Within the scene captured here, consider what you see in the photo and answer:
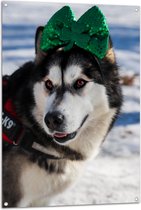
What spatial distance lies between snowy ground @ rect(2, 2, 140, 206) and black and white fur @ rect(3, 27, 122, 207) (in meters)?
0.11

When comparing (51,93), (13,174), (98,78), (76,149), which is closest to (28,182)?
(13,174)

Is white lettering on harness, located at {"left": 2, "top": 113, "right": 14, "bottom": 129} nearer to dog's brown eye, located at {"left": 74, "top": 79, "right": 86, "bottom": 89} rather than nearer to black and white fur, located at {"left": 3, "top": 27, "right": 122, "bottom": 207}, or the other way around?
black and white fur, located at {"left": 3, "top": 27, "right": 122, "bottom": 207}

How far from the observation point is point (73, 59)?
65.7 inches

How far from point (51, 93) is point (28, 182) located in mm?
331

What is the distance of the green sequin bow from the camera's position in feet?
5.51

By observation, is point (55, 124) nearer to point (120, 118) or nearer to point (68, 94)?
point (68, 94)

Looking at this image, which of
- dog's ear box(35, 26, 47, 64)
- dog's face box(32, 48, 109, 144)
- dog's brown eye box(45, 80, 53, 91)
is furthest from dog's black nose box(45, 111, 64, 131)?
dog's ear box(35, 26, 47, 64)

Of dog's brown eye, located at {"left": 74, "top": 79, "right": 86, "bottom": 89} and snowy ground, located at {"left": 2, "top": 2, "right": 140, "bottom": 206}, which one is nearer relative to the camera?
dog's brown eye, located at {"left": 74, "top": 79, "right": 86, "bottom": 89}

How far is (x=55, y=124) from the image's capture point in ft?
5.21

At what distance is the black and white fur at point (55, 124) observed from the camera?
5.39ft

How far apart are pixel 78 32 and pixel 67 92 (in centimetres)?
22

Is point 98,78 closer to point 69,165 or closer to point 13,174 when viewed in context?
point 69,165

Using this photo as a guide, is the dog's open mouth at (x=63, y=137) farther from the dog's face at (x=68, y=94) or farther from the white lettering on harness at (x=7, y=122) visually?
the white lettering on harness at (x=7, y=122)

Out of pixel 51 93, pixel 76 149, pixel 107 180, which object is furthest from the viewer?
pixel 107 180
